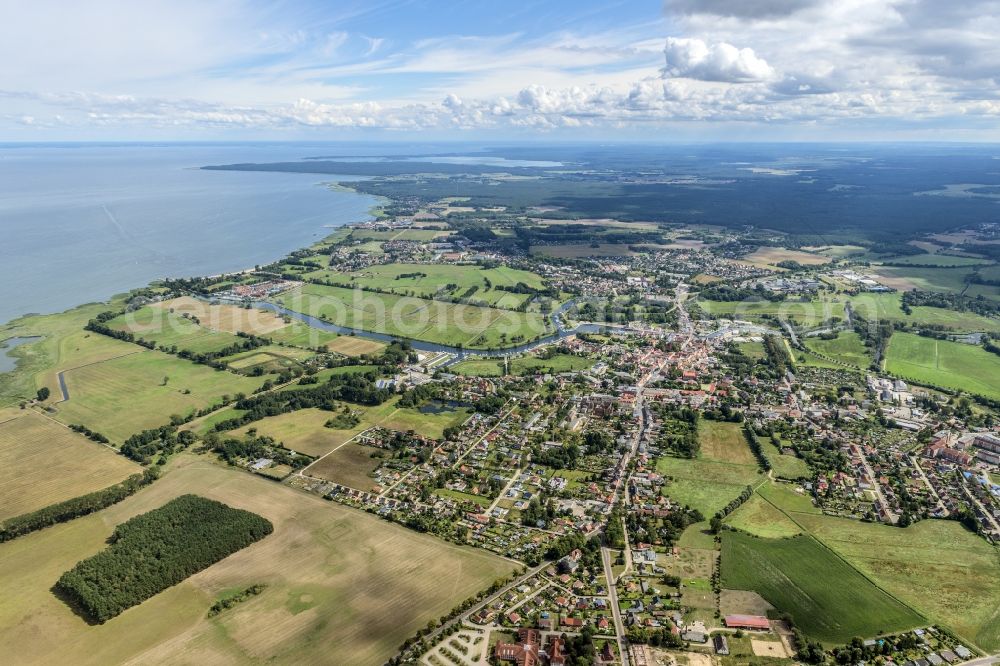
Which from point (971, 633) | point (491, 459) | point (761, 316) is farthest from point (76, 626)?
point (761, 316)

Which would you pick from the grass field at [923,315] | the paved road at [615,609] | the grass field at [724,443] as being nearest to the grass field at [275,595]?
the paved road at [615,609]

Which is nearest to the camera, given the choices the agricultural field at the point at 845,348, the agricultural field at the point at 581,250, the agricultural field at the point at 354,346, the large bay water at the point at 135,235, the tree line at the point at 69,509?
the tree line at the point at 69,509

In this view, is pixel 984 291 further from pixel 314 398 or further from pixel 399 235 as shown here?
pixel 399 235

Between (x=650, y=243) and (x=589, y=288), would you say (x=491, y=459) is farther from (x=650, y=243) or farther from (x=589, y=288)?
(x=650, y=243)

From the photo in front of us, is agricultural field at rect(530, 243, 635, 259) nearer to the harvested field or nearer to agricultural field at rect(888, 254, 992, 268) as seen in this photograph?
agricultural field at rect(888, 254, 992, 268)

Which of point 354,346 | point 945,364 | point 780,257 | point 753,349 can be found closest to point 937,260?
point 780,257

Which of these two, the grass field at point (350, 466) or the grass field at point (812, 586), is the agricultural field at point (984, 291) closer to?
the grass field at point (812, 586)
